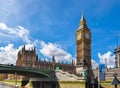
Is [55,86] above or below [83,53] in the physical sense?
below

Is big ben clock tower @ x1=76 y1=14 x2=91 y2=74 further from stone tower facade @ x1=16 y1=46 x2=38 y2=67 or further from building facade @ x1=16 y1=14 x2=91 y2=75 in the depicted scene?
stone tower facade @ x1=16 y1=46 x2=38 y2=67

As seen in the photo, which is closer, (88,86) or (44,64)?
(88,86)

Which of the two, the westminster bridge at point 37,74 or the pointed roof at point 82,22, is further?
the pointed roof at point 82,22

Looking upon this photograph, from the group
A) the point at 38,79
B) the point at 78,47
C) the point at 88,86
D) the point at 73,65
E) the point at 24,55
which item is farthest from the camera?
the point at 73,65

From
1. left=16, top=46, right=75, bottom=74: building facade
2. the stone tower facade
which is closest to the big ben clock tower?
left=16, top=46, right=75, bottom=74: building facade

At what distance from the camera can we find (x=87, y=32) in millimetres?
173750

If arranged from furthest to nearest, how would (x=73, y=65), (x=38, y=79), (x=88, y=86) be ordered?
(x=73, y=65)
(x=38, y=79)
(x=88, y=86)

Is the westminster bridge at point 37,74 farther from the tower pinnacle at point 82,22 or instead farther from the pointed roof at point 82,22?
the tower pinnacle at point 82,22

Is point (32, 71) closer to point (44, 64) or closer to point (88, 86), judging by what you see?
point (88, 86)

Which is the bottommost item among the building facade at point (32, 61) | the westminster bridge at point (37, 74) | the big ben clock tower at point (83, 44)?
the westminster bridge at point (37, 74)

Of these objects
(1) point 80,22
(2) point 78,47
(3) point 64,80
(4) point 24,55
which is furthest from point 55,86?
(1) point 80,22

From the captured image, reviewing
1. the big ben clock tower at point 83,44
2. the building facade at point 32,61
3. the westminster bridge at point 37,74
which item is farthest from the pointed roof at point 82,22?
the westminster bridge at point 37,74

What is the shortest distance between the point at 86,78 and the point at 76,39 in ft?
310

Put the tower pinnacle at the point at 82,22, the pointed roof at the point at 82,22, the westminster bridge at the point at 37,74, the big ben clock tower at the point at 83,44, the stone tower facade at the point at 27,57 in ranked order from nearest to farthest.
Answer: the westminster bridge at the point at 37,74
the stone tower facade at the point at 27,57
the big ben clock tower at the point at 83,44
the pointed roof at the point at 82,22
the tower pinnacle at the point at 82,22
